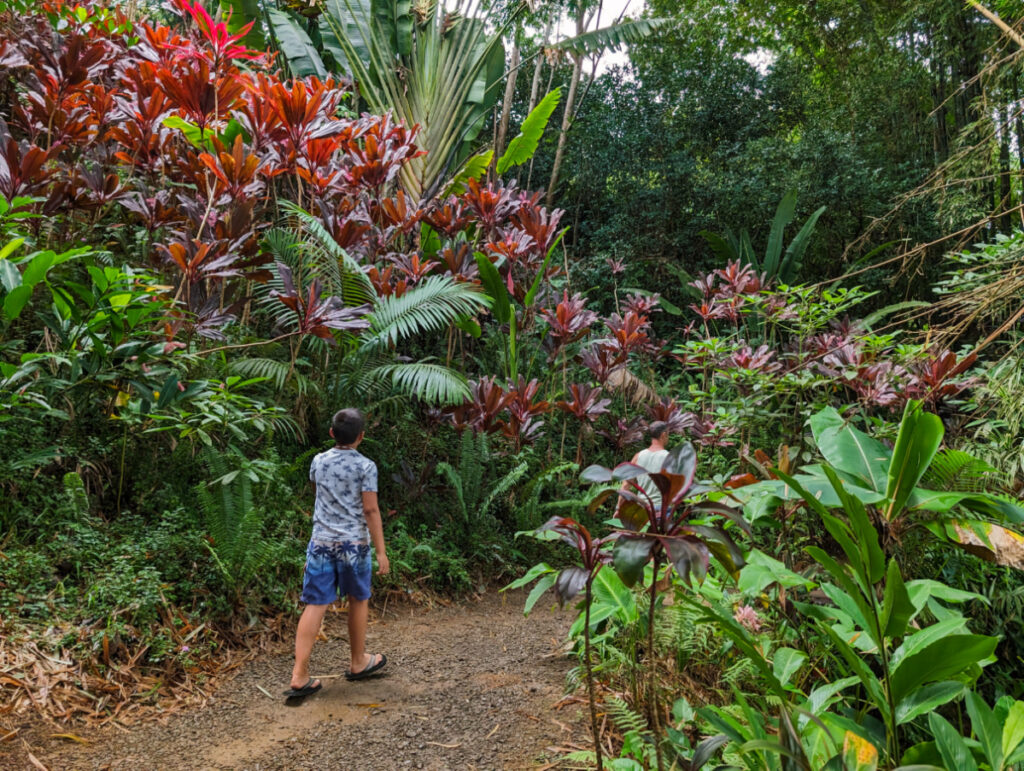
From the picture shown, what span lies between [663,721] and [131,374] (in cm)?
302

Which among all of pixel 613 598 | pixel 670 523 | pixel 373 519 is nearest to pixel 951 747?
pixel 670 523

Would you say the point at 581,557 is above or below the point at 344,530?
above

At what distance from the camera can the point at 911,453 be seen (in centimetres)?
175

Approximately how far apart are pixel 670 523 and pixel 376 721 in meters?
1.87

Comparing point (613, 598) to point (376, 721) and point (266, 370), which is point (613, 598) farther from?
point (266, 370)

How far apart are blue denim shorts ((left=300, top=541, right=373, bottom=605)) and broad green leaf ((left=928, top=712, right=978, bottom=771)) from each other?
7.53 ft

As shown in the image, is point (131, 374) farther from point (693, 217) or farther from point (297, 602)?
point (693, 217)

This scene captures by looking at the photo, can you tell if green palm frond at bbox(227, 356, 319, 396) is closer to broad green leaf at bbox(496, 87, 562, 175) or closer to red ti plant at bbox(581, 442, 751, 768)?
red ti plant at bbox(581, 442, 751, 768)

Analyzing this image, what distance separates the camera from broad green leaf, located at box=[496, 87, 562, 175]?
326 inches

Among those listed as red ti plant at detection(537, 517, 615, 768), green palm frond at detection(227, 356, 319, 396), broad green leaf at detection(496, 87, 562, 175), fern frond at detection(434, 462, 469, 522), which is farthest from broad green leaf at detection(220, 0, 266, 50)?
red ti plant at detection(537, 517, 615, 768)

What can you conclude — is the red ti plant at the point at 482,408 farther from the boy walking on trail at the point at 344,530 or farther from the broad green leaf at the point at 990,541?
the broad green leaf at the point at 990,541

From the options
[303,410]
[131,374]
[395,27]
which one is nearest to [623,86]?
[395,27]

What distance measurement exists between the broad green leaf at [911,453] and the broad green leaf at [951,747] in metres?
0.49

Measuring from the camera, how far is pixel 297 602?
12.7 feet
